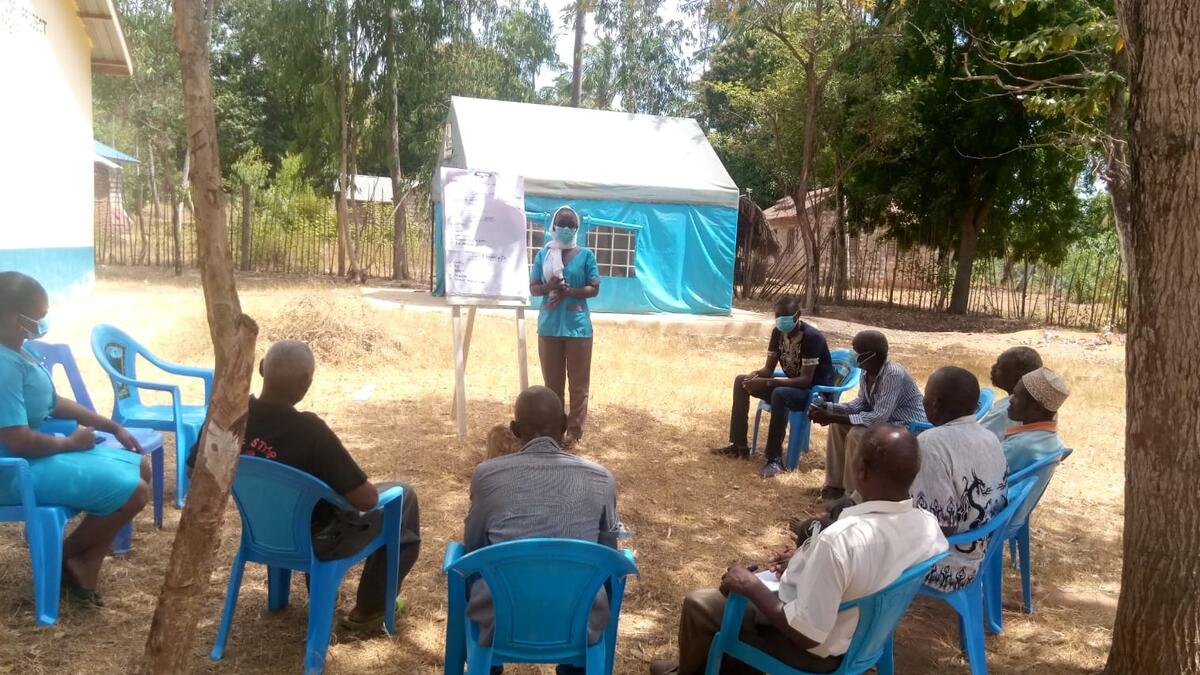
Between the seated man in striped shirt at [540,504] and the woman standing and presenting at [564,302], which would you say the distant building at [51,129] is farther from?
the seated man in striped shirt at [540,504]

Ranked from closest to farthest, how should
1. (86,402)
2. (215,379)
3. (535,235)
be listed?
(215,379)
(86,402)
(535,235)

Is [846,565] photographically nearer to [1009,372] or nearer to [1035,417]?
[1035,417]

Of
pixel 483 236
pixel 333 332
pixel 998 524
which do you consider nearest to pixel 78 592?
pixel 998 524

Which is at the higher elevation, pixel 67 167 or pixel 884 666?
pixel 67 167

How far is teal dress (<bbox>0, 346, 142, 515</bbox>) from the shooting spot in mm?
3131

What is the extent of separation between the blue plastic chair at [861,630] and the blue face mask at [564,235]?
3859 millimetres

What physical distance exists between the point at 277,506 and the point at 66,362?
224 centimetres

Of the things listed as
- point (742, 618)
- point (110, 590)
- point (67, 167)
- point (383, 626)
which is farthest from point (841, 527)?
point (67, 167)

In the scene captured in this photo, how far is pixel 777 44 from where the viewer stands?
17.6 metres

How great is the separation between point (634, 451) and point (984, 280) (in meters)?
16.2

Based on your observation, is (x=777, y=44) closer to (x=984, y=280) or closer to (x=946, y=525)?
(x=984, y=280)

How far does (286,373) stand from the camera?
3.05 m

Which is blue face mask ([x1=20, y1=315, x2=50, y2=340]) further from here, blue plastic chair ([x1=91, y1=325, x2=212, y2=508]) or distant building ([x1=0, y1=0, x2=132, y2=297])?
distant building ([x1=0, y1=0, x2=132, y2=297])

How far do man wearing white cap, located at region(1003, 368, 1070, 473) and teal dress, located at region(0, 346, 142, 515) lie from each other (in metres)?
3.61
